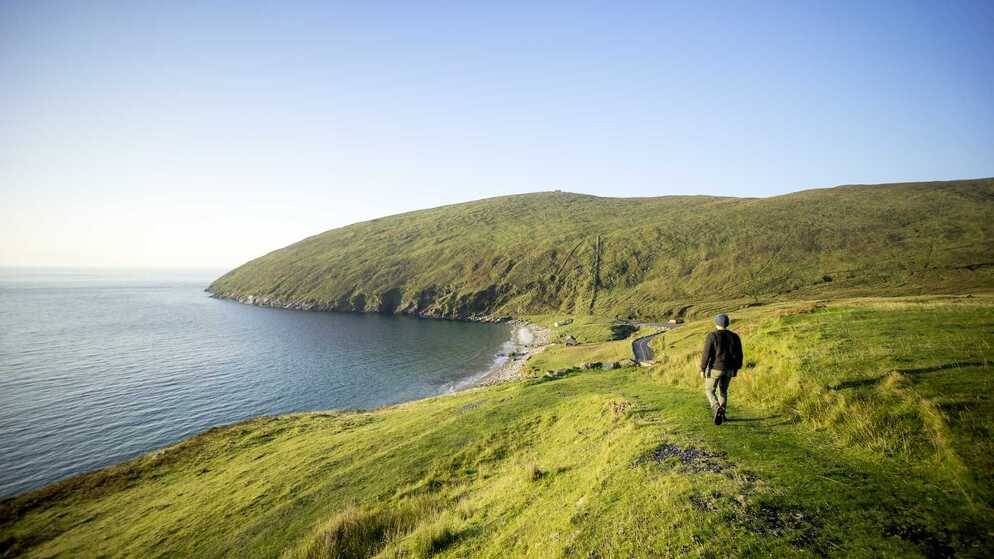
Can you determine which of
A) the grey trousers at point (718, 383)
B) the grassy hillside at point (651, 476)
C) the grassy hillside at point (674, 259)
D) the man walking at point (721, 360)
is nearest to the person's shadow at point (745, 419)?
the grassy hillside at point (651, 476)

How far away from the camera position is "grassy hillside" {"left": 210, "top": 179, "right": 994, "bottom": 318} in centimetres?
9125

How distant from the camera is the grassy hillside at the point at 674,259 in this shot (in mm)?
91250

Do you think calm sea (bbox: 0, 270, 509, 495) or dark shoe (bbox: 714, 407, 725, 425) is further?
calm sea (bbox: 0, 270, 509, 495)

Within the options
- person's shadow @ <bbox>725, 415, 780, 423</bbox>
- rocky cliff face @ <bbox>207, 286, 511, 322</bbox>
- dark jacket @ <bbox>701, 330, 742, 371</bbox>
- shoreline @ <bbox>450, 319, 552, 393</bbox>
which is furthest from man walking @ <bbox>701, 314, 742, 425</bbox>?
rocky cliff face @ <bbox>207, 286, 511, 322</bbox>

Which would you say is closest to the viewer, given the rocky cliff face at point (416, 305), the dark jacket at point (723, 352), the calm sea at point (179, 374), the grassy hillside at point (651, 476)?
the grassy hillside at point (651, 476)

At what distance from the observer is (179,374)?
64938 millimetres

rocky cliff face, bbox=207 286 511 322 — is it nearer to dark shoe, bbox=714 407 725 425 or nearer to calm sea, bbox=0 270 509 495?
calm sea, bbox=0 270 509 495

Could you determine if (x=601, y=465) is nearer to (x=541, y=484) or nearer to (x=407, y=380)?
(x=541, y=484)

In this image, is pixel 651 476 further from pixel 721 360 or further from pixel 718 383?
pixel 718 383

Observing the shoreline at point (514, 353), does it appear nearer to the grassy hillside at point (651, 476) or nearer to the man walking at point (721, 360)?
the grassy hillside at point (651, 476)

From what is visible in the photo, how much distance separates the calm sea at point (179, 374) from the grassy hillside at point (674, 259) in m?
26.4

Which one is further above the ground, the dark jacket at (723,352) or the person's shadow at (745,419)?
the dark jacket at (723,352)

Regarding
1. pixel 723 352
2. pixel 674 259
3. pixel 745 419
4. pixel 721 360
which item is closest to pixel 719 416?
pixel 745 419

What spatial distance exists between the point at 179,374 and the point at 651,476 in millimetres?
81066
